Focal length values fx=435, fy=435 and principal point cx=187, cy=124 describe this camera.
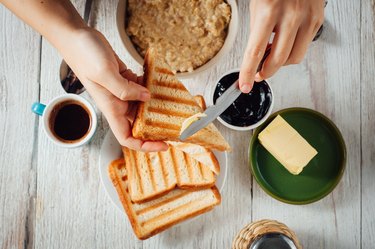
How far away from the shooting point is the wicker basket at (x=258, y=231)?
1426mm

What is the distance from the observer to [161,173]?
Result: 151cm

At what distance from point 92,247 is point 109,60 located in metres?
0.72

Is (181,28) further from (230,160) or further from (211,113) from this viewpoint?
(230,160)

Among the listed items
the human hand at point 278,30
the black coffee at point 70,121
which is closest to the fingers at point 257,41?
the human hand at point 278,30

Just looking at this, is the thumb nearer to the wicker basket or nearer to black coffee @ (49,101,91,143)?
black coffee @ (49,101,91,143)

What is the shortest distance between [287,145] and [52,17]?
0.85m

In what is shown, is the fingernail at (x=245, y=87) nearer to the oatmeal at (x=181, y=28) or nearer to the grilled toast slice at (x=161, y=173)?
the oatmeal at (x=181, y=28)

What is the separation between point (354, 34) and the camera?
1.59 m

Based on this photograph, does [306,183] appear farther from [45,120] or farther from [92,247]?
[45,120]

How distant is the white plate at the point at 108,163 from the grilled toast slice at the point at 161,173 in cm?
4

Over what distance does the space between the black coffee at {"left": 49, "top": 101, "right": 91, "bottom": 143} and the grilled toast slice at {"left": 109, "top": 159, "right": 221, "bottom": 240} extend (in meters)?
0.17

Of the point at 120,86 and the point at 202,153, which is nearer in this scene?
the point at 120,86

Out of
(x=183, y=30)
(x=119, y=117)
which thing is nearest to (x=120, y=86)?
(x=119, y=117)

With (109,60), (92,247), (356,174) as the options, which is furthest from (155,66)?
(356,174)
